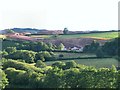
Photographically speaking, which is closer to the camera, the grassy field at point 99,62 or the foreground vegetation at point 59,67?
the foreground vegetation at point 59,67

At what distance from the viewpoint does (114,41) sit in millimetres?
54844

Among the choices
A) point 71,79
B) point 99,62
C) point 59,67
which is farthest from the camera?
point 99,62

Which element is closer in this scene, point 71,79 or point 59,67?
point 71,79

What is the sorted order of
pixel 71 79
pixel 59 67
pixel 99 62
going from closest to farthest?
pixel 71 79
pixel 59 67
pixel 99 62

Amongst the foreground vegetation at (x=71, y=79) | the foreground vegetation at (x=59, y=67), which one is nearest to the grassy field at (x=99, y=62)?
the foreground vegetation at (x=59, y=67)

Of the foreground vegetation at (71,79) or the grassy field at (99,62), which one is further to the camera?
the grassy field at (99,62)

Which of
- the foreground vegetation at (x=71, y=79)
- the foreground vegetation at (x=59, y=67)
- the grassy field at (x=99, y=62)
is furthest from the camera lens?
the grassy field at (x=99, y=62)

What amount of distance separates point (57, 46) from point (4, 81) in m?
27.5

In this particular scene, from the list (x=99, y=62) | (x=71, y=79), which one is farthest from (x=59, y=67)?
(x=71, y=79)

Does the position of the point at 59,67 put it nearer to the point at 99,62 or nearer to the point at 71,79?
the point at 99,62

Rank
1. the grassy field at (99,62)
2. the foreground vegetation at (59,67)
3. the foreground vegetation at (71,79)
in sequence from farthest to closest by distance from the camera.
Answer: the grassy field at (99,62), the foreground vegetation at (59,67), the foreground vegetation at (71,79)

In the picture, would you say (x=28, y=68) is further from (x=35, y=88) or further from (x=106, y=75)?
(x=106, y=75)

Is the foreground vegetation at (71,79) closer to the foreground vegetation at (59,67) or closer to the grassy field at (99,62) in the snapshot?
the foreground vegetation at (59,67)

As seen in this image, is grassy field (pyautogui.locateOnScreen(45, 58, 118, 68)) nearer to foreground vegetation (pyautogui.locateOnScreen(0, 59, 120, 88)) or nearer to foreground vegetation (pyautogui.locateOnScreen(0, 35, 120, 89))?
foreground vegetation (pyautogui.locateOnScreen(0, 35, 120, 89))
